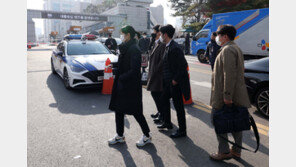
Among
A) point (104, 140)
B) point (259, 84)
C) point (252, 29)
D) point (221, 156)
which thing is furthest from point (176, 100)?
point (252, 29)

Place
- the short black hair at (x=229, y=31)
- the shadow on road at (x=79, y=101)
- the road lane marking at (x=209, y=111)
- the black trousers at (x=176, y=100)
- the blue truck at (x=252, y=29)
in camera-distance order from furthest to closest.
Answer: the blue truck at (x=252, y=29), the shadow on road at (x=79, y=101), the road lane marking at (x=209, y=111), the black trousers at (x=176, y=100), the short black hair at (x=229, y=31)

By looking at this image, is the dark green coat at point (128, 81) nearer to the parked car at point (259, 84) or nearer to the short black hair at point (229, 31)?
the short black hair at point (229, 31)

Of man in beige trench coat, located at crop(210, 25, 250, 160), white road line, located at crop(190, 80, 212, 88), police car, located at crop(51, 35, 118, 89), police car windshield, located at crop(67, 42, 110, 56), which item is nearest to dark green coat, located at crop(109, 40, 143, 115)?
man in beige trench coat, located at crop(210, 25, 250, 160)

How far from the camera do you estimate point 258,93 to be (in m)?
4.71

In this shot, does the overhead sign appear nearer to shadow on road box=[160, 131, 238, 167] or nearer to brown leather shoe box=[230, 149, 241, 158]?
shadow on road box=[160, 131, 238, 167]

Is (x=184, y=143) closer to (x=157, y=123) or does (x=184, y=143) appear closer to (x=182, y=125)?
(x=182, y=125)

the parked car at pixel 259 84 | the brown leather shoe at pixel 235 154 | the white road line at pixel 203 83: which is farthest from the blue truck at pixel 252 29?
the brown leather shoe at pixel 235 154

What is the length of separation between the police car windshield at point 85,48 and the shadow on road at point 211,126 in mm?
4055

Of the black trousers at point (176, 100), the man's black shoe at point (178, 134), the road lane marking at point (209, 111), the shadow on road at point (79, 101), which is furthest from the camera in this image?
the shadow on road at point (79, 101)

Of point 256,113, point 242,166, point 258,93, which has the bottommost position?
point 242,166

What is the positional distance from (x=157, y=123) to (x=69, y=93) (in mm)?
3522

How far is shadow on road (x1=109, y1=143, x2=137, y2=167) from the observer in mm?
3053

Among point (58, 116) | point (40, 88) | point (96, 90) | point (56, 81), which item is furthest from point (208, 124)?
point (56, 81)

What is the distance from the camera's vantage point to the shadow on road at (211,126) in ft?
11.4
